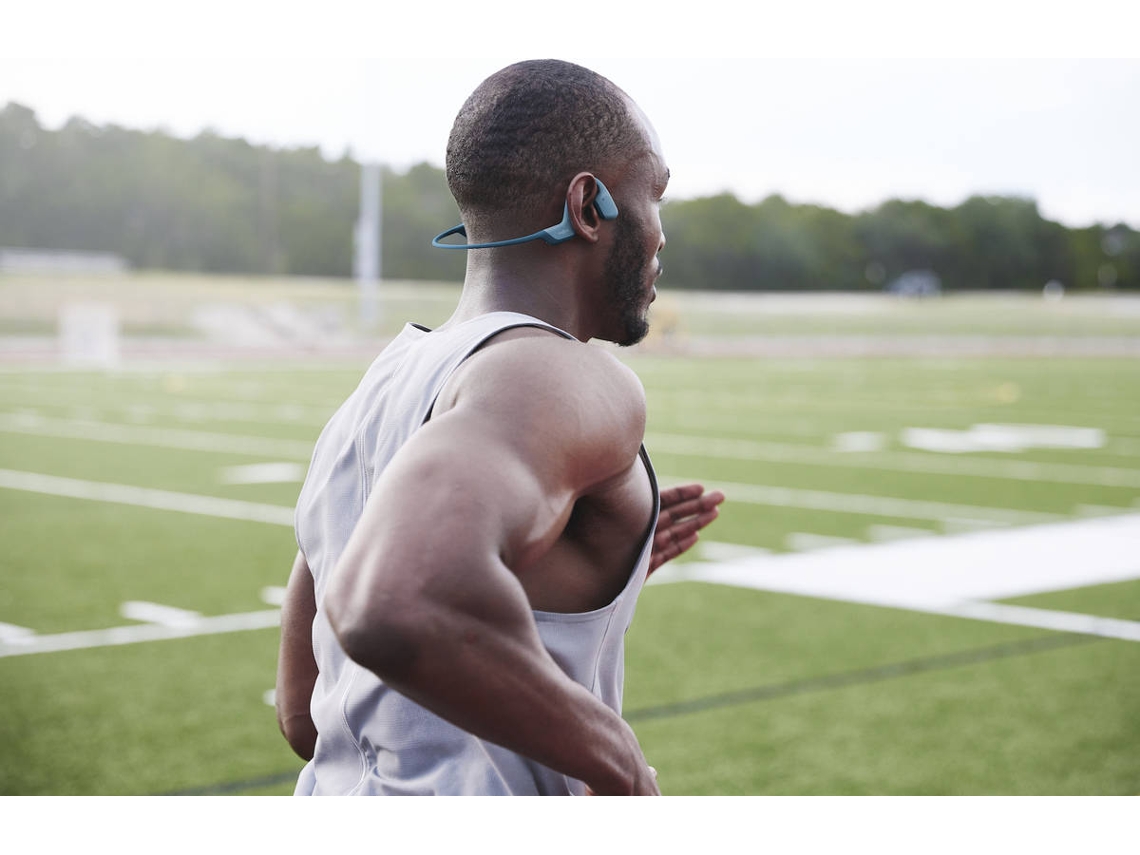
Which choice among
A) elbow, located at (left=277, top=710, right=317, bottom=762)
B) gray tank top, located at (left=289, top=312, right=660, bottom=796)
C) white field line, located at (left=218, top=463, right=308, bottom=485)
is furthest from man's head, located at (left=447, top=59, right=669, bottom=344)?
white field line, located at (left=218, top=463, right=308, bottom=485)

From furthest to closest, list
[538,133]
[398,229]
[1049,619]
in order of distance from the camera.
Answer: [398,229] → [1049,619] → [538,133]

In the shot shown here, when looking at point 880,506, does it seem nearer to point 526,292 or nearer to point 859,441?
point 859,441

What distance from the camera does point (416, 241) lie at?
5047 cm

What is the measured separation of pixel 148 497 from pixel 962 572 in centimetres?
594

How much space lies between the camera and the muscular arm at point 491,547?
1.28m

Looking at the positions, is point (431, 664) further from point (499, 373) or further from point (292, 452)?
point (292, 452)

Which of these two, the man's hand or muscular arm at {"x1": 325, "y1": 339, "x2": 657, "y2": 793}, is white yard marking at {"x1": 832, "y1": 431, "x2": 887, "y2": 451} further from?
muscular arm at {"x1": 325, "y1": 339, "x2": 657, "y2": 793}

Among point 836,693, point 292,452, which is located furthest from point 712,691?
point 292,452

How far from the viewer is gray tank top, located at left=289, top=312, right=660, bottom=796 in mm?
1506

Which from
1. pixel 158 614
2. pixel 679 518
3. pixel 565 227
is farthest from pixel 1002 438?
pixel 565 227

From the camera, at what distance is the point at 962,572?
25.8 feet

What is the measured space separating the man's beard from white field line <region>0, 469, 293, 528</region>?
7921 millimetres

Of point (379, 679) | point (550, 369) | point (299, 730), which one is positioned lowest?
point (299, 730)
